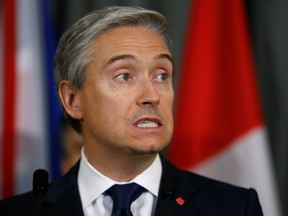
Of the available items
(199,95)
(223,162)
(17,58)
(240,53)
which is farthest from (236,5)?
(17,58)

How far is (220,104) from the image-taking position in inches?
117

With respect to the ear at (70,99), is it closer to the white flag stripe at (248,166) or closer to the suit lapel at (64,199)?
the suit lapel at (64,199)

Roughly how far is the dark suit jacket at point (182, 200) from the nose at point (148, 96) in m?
0.23

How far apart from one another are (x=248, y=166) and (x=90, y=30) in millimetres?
1076

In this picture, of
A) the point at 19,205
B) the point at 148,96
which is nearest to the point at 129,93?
the point at 148,96

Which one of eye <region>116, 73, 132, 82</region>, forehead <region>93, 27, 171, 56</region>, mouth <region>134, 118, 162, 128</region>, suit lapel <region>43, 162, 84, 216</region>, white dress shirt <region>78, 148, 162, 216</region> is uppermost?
forehead <region>93, 27, 171, 56</region>

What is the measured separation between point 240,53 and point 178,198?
109 cm

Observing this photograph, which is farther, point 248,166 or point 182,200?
point 248,166

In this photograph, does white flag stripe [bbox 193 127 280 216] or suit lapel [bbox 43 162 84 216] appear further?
white flag stripe [bbox 193 127 280 216]

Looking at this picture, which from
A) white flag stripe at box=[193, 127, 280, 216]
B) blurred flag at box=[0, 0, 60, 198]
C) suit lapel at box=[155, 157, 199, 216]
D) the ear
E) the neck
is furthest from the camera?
blurred flag at box=[0, 0, 60, 198]

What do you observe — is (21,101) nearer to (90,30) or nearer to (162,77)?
(90,30)

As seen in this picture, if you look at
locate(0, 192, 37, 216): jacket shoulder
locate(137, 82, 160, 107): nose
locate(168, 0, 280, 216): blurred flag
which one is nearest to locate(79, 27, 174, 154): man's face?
locate(137, 82, 160, 107): nose

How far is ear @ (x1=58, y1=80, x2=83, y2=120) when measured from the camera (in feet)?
7.36

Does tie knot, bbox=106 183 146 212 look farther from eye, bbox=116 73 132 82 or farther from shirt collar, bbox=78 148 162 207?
eye, bbox=116 73 132 82
